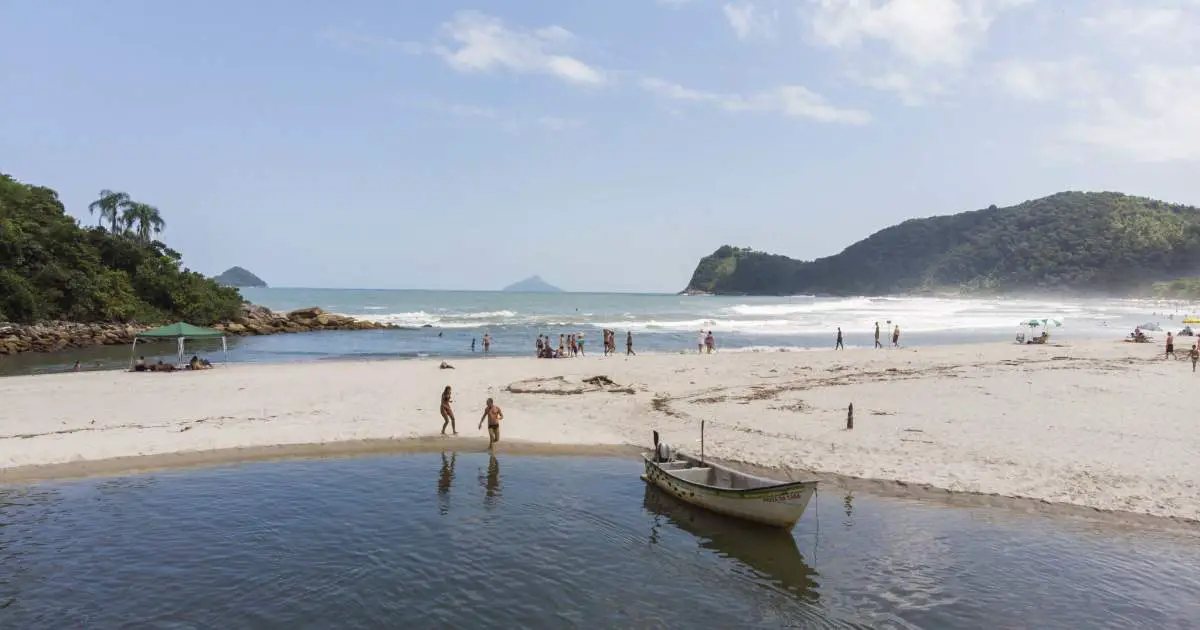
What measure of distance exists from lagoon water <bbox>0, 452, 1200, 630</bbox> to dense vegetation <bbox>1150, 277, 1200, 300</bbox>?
478 feet

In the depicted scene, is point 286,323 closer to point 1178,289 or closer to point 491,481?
point 491,481

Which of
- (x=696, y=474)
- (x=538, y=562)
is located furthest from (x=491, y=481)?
(x=696, y=474)

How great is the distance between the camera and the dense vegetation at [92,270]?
47750 mm

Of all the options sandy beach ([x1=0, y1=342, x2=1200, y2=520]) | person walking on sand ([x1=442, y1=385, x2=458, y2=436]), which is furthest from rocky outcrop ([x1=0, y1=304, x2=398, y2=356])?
person walking on sand ([x1=442, y1=385, x2=458, y2=436])

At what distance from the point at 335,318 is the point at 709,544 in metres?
67.8

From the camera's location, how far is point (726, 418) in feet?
68.9

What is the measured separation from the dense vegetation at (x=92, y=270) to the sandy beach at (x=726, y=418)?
2568 cm

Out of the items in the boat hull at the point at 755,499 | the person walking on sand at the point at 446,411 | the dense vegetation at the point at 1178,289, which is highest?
the dense vegetation at the point at 1178,289

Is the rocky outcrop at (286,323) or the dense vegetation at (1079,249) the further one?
the dense vegetation at (1079,249)

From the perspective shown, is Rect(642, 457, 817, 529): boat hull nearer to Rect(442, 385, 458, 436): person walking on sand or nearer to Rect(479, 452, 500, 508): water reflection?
Rect(479, 452, 500, 508): water reflection

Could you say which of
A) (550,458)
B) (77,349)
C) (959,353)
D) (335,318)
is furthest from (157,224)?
(959,353)

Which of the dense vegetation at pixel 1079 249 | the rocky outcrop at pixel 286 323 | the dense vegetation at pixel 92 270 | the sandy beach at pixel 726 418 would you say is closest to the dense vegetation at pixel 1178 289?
the dense vegetation at pixel 1079 249

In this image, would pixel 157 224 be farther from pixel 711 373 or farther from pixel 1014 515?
pixel 1014 515

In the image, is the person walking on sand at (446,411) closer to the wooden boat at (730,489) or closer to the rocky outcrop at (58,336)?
the wooden boat at (730,489)
